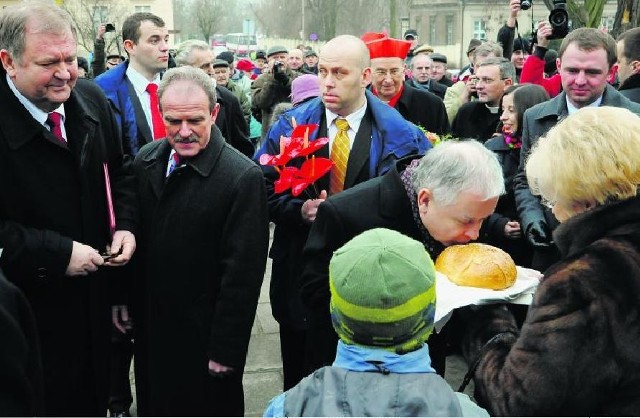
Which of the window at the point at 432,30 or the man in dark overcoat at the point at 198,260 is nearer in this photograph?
the man in dark overcoat at the point at 198,260

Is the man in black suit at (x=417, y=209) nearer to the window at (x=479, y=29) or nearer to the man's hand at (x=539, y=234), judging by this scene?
the man's hand at (x=539, y=234)

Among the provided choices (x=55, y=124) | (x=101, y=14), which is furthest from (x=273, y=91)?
(x=101, y=14)

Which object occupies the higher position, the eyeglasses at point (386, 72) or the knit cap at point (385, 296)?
the eyeglasses at point (386, 72)

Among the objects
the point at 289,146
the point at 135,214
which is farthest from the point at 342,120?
the point at 135,214

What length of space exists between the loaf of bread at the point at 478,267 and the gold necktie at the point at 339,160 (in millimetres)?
1336

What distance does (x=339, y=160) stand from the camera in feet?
13.0

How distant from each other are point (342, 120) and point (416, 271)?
227 centimetres

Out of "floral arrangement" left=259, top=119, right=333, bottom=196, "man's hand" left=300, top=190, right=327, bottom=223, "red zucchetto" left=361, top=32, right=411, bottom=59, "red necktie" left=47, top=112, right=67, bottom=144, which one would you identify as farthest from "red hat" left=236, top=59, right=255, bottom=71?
"red necktie" left=47, top=112, right=67, bottom=144

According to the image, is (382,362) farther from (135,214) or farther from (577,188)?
(135,214)

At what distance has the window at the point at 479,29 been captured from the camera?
198 feet

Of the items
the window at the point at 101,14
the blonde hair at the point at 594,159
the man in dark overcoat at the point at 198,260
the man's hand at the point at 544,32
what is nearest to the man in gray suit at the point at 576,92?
the man's hand at the point at 544,32

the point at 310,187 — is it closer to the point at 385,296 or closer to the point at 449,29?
the point at 385,296

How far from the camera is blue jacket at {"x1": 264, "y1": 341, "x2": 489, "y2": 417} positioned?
1.78 m

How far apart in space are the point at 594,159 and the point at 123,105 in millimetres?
3572
